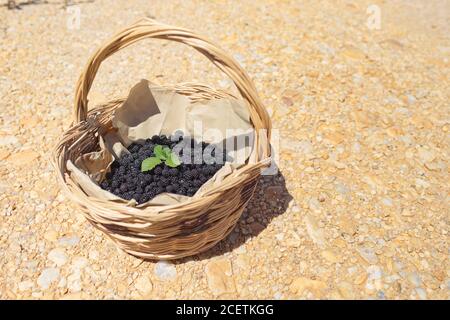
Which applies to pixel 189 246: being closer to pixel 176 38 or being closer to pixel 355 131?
pixel 176 38

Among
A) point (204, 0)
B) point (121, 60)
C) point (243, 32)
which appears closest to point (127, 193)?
point (121, 60)

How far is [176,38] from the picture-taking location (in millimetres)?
1375

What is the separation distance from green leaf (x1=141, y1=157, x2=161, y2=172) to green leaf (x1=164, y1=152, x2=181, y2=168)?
0.03 metres

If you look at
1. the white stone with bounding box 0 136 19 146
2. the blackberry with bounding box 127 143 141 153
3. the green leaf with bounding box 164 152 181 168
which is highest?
the green leaf with bounding box 164 152 181 168

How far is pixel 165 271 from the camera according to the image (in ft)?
5.32

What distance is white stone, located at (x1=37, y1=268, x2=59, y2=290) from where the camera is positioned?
1589mm

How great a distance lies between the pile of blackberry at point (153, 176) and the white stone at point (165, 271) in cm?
25

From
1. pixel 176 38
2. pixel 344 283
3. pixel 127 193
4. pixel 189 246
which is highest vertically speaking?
pixel 176 38

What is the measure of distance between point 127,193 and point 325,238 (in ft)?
2.53

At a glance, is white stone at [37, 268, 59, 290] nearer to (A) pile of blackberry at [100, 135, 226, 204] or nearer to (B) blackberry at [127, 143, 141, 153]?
(A) pile of blackberry at [100, 135, 226, 204]

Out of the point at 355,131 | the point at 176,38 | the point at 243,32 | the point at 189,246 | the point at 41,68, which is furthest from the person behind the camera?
the point at 243,32

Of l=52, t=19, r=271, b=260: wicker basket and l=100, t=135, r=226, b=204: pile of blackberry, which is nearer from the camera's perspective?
l=52, t=19, r=271, b=260: wicker basket

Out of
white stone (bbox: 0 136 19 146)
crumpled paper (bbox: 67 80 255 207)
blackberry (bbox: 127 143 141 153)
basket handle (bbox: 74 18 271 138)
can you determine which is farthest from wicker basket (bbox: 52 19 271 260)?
white stone (bbox: 0 136 19 146)

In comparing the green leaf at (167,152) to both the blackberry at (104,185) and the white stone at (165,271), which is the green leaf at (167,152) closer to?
the blackberry at (104,185)
